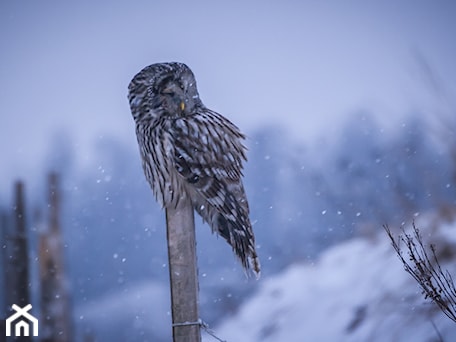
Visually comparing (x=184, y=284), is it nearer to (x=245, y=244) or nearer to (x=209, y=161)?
(x=245, y=244)

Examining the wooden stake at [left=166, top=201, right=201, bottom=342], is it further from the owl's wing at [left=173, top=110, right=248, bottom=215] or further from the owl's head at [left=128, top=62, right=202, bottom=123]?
the owl's head at [left=128, top=62, right=202, bottom=123]

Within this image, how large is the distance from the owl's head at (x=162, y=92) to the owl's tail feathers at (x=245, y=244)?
507mm

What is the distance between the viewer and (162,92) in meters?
2.59

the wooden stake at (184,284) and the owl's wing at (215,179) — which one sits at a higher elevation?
the owl's wing at (215,179)

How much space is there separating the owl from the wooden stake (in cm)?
24

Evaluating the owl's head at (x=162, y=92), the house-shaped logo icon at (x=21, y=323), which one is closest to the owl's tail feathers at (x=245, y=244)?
the owl's head at (x=162, y=92)

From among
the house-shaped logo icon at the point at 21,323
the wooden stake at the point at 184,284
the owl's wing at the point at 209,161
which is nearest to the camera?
the wooden stake at the point at 184,284

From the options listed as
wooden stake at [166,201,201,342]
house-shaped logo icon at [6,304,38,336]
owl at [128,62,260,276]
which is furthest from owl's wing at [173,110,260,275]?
house-shaped logo icon at [6,304,38,336]

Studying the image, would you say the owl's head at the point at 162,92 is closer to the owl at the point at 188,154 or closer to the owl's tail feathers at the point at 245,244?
the owl at the point at 188,154

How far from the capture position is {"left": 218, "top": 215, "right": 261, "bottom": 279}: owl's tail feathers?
2.54 metres

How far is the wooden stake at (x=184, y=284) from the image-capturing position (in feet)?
7.21

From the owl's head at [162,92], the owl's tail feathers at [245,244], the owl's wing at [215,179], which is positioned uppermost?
the owl's head at [162,92]

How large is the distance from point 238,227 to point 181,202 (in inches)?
11.7

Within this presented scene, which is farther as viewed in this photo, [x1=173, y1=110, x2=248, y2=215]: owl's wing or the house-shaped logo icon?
the house-shaped logo icon
